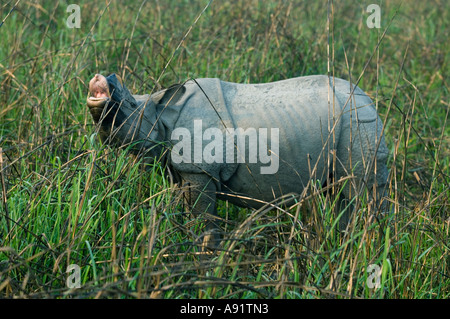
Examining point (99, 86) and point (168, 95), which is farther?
point (168, 95)

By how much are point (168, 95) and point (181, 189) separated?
0.45 meters

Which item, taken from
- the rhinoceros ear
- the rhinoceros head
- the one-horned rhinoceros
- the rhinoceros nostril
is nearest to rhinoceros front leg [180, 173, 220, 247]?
the one-horned rhinoceros

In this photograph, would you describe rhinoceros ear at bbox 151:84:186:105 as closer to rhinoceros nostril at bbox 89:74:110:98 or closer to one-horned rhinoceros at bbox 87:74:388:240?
one-horned rhinoceros at bbox 87:74:388:240

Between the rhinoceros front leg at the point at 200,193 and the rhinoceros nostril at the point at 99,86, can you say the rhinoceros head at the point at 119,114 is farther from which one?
the rhinoceros front leg at the point at 200,193

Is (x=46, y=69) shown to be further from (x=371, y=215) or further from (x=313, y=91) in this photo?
(x=371, y=215)

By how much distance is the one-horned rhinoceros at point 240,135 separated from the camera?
2678mm

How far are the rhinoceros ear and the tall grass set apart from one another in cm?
11

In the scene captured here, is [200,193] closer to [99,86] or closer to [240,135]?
[240,135]

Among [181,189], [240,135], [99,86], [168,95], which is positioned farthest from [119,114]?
[240,135]

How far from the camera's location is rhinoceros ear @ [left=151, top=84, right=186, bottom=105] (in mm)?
2777

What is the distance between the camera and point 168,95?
2805mm
